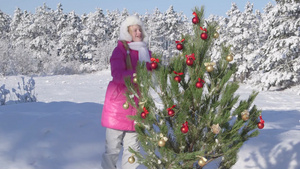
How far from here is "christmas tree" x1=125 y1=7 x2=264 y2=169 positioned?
200 centimetres

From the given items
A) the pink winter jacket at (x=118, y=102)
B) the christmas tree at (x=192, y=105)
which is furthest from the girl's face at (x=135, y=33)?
the christmas tree at (x=192, y=105)

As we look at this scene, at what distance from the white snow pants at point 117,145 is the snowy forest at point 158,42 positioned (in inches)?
37.2

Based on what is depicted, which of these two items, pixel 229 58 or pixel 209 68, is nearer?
pixel 209 68

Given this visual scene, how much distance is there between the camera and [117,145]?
2.86m

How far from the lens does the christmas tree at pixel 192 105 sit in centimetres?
200

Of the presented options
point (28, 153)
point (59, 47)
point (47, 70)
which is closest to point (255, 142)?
point (28, 153)

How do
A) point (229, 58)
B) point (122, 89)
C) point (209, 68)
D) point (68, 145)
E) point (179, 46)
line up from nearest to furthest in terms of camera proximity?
point (209, 68) < point (229, 58) < point (179, 46) < point (122, 89) < point (68, 145)

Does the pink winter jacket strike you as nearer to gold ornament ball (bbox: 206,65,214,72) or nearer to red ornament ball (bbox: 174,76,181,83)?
red ornament ball (bbox: 174,76,181,83)

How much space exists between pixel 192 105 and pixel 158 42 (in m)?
42.1

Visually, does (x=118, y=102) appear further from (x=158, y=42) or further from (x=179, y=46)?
(x=158, y=42)

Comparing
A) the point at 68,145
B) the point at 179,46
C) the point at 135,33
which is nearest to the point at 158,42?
the point at 68,145

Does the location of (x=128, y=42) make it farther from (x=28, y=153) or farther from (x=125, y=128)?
(x=28, y=153)

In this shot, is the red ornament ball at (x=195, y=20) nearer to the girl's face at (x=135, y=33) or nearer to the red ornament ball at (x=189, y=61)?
the red ornament ball at (x=189, y=61)

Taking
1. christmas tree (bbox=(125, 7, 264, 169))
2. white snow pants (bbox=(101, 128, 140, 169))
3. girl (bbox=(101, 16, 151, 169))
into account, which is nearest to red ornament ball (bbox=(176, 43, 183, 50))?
christmas tree (bbox=(125, 7, 264, 169))
